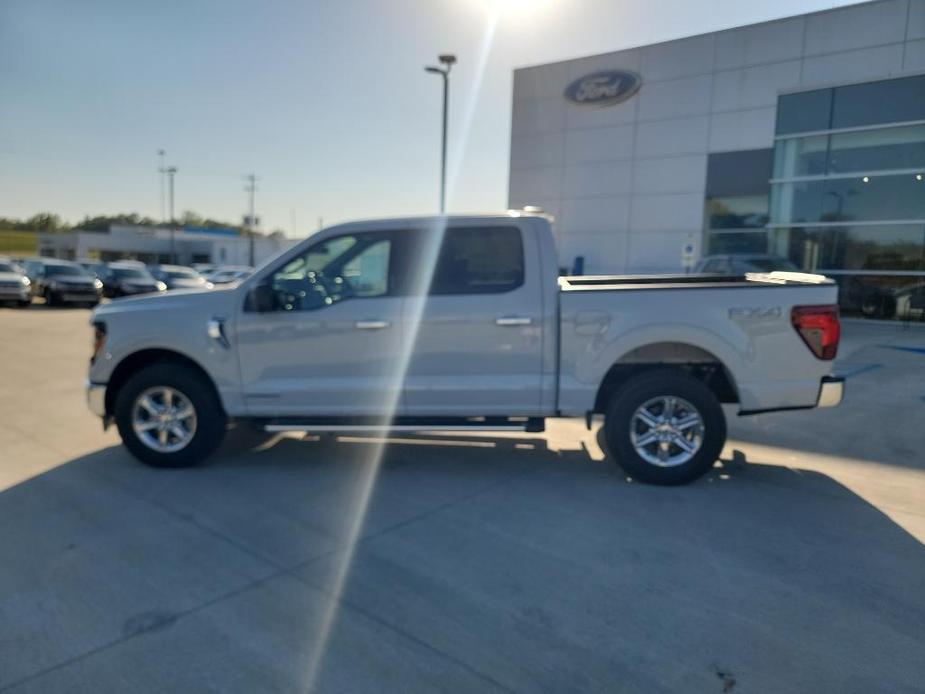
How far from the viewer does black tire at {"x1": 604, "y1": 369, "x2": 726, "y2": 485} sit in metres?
4.84

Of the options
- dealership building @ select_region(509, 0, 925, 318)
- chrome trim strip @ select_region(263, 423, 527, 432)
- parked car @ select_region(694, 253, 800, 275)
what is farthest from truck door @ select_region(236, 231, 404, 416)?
dealership building @ select_region(509, 0, 925, 318)

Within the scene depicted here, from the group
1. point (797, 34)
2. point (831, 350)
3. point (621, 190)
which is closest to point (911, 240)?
point (797, 34)

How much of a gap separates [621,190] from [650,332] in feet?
59.2

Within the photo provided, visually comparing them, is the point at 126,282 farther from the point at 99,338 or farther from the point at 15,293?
the point at 99,338

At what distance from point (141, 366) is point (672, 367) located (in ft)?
14.2

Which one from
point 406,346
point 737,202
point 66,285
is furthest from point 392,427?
point 66,285

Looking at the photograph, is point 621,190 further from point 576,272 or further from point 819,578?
point 819,578

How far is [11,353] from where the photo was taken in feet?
37.7

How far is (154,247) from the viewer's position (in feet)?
248

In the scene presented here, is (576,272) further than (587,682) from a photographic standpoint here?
Yes

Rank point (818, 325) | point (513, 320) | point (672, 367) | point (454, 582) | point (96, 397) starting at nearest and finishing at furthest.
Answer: point (454, 582)
point (818, 325)
point (513, 320)
point (672, 367)
point (96, 397)

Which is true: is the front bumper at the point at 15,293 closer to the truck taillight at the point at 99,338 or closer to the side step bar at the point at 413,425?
the truck taillight at the point at 99,338

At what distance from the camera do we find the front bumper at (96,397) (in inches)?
207

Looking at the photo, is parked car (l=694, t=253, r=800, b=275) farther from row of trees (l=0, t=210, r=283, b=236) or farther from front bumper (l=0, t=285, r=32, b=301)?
row of trees (l=0, t=210, r=283, b=236)
